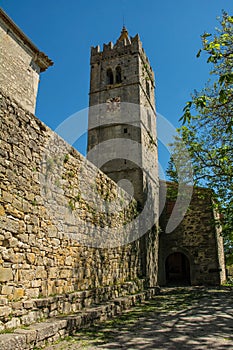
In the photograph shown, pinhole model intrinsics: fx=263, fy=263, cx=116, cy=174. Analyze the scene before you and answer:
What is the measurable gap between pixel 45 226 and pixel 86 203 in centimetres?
184

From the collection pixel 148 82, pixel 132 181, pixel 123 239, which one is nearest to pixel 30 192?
pixel 123 239

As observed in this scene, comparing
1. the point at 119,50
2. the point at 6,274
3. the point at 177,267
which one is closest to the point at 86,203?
the point at 6,274

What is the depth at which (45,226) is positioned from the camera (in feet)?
15.8

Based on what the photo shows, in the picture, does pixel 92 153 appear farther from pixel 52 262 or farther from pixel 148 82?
pixel 52 262

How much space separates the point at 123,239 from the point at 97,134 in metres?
7.33

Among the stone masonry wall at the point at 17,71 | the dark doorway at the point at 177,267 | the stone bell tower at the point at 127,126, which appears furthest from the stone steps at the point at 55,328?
the dark doorway at the point at 177,267

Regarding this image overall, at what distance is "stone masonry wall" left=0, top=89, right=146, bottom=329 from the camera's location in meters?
3.96

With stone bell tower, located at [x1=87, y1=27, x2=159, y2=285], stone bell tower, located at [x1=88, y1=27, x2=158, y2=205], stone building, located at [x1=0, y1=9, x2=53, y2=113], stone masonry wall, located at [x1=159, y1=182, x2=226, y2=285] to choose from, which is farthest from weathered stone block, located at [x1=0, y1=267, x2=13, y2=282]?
stone masonry wall, located at [x1=159, y1=182, x2=226, y2=285]

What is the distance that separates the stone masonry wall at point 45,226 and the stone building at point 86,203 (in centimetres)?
2

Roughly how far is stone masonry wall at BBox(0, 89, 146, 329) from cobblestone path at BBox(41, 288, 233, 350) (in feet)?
2.44

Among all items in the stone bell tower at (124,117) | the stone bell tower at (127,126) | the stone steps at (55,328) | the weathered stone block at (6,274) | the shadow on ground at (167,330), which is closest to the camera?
the stone steps at (55,328)

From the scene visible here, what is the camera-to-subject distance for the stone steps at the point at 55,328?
3145 mm

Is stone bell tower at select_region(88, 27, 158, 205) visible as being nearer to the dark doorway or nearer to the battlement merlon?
the battlement merlon

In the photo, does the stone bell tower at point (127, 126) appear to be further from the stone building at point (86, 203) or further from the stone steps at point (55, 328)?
the stone steps at point (55, 328)
